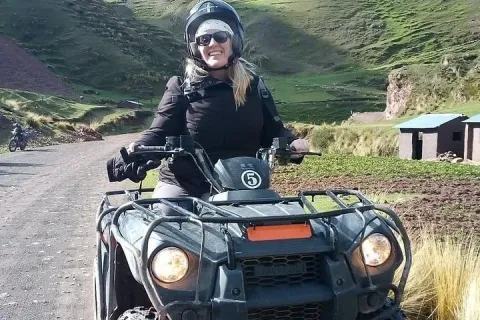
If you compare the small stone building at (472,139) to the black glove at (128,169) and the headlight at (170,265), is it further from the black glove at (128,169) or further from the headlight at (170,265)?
the headlight at (170,265)

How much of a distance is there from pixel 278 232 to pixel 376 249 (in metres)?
0.49

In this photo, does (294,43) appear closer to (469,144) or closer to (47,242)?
(469,144)

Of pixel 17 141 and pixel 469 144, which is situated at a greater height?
pixel 469 144

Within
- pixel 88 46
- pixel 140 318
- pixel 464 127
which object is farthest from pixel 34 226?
pixel 88 46

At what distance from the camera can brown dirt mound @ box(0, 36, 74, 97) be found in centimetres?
5521

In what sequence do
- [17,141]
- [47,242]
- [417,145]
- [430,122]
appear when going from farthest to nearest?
1. [17,141]
2. [417,145]
3. [430,122]
4. [47,242]

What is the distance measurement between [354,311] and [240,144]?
1490 mm

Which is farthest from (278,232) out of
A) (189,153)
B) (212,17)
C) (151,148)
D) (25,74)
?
(25,74)

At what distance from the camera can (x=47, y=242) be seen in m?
8.68

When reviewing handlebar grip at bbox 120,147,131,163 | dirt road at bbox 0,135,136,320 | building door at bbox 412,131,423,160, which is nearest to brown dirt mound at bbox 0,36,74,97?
building door at bbox 412,131,423,160

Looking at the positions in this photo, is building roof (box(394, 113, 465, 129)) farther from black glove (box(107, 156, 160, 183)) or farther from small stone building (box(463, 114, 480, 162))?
black glove (box(107, 156, 160, 183))

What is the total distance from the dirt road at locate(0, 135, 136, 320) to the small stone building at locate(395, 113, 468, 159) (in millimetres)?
12049

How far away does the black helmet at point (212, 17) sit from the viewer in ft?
14.0

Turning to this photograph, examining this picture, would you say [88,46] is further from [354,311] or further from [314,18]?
[354,311]
